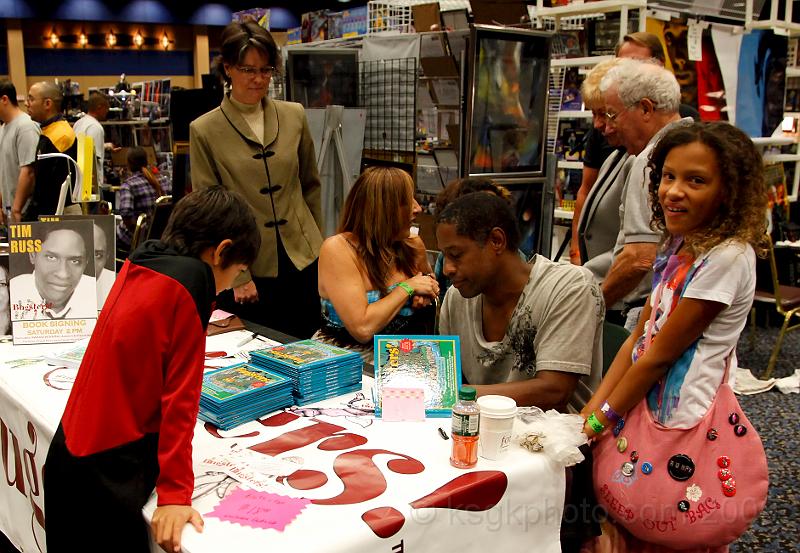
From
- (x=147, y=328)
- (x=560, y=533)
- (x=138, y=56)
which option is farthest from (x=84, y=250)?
(x=138, y=56)

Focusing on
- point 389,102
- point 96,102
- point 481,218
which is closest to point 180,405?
point 481,218

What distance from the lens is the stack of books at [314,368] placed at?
1.84m

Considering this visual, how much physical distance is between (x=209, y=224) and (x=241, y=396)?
46cm

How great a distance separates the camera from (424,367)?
1.81 m

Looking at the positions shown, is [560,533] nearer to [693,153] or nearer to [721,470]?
[721,470]

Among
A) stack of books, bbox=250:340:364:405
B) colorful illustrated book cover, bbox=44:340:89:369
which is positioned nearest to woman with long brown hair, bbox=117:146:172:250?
colorful illustrated book cover, bbox=44:340:89:369

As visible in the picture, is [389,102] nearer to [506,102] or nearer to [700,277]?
[506,102]

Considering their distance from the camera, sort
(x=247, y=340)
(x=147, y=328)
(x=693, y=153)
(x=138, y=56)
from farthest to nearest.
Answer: (x=138, y=56), (x=247, y=340), (x=693, y=153), (x=147, y=328)

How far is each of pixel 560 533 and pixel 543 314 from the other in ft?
1.79

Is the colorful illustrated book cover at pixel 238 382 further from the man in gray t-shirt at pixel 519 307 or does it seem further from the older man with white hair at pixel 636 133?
the older man with white hair at pixel 636 133

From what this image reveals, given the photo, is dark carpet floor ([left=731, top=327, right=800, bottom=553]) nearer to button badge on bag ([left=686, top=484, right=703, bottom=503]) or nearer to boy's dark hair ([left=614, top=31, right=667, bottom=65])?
button badge on bag ([left=686, top=484, right=703, bottom=503])

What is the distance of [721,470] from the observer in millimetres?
1481

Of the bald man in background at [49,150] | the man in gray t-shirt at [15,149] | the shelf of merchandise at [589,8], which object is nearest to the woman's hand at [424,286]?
the bald man in background at [49,150]

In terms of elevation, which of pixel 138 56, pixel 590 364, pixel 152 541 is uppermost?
pixel 138 56
